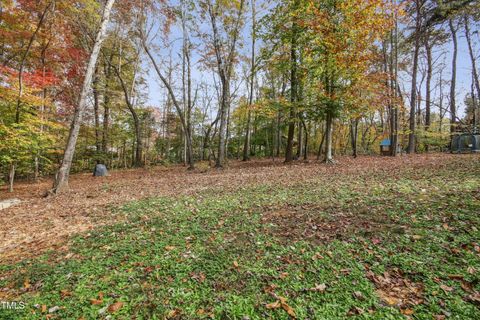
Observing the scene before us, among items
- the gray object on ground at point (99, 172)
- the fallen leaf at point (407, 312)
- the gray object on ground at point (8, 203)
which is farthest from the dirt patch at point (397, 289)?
the gray object on ground at point (99, 172)

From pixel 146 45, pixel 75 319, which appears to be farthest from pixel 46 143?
pixel 75 319

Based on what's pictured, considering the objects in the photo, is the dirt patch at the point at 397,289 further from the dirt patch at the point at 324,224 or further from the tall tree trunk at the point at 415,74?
the tall tree trunk at the point at 415,74

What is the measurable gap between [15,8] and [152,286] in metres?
13.4

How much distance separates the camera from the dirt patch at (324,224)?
321cm

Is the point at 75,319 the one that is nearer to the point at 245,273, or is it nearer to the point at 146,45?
the point at 245,273

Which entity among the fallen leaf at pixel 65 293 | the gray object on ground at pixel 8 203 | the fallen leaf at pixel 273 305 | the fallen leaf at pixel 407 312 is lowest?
the fallen leaf at pixel 65 293

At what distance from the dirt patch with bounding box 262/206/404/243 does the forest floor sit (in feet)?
0.08

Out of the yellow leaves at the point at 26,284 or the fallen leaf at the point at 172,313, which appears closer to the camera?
the fallen leaf at the point at 172,313

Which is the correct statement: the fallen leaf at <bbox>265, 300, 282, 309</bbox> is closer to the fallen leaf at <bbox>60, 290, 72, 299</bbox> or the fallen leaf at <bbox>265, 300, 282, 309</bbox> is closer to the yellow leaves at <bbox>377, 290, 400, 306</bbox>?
the yellow leaves at <bbox>377, 290, 400, 306</bbox>

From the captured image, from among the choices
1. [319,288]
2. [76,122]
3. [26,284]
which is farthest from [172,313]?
[76,122]

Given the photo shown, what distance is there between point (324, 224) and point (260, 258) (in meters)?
1.34

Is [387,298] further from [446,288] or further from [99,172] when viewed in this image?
[99,172]

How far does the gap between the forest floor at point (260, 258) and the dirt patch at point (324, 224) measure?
0.03m

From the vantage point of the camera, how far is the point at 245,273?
2564mm
